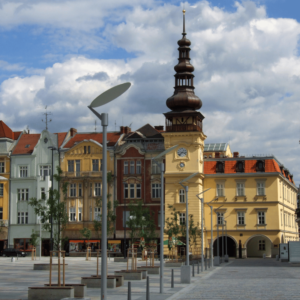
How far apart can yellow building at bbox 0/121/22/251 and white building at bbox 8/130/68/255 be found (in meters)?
0.74

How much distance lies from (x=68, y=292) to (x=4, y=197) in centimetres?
6641

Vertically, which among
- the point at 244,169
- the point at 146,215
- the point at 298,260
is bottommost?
the point at 298,260

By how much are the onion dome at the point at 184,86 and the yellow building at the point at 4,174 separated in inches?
993

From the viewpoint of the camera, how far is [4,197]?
276 ft

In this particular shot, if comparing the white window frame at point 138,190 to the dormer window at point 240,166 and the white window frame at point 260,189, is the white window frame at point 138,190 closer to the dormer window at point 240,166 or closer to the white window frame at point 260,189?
the dormer window at point 240,166

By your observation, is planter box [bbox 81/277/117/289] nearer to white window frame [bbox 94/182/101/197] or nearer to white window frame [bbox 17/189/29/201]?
white window frame [bbox 94/182/101/197]

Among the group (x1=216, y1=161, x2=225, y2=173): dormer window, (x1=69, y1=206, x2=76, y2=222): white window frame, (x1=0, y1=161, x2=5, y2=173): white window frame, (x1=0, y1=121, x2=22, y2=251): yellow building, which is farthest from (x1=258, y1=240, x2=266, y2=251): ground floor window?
(x1=0, y1=161, x2=5, y2=173): white window frame

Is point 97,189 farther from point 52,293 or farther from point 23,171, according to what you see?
point 52,293

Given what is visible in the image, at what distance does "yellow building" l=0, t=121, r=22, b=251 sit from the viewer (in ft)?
271

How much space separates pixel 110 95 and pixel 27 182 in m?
70.6

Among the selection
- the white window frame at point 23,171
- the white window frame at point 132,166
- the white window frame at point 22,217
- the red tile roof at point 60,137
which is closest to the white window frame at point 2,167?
the white window frame at point 23,171

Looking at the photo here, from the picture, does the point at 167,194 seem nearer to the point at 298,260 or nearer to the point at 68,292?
the point at 298,260

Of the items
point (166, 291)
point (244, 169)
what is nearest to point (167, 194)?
point (244, 169)

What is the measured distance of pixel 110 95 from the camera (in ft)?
51.2
